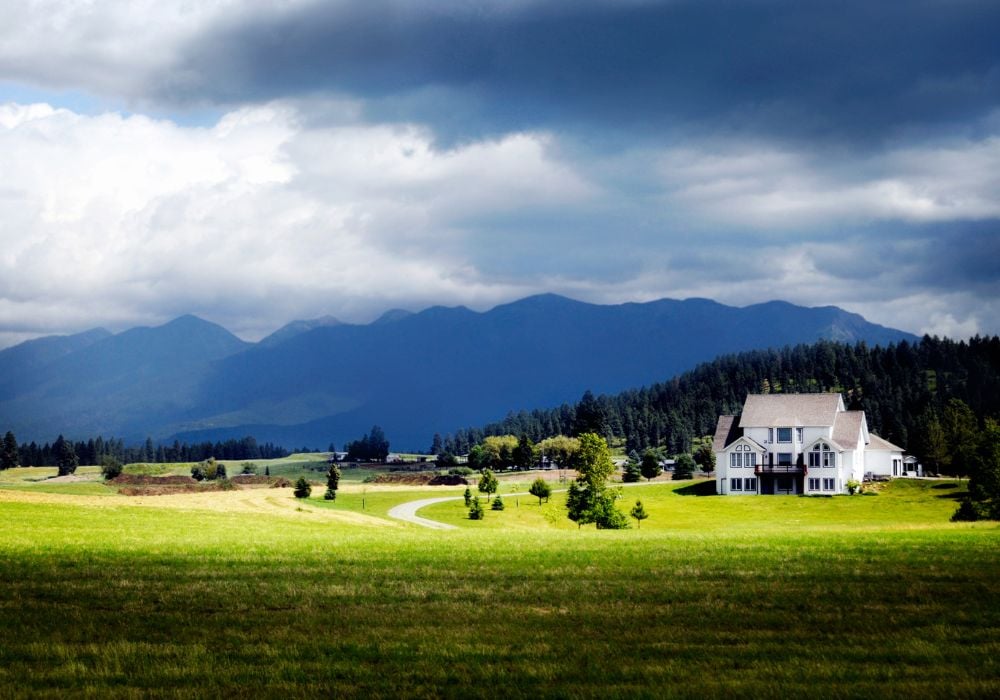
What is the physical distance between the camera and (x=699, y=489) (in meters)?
135

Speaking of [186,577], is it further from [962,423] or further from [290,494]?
[962,423]

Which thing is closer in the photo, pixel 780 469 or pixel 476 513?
pixel 476 513

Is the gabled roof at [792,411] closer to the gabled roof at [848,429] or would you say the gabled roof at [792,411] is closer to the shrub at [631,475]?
the gabled roof at [848,429]

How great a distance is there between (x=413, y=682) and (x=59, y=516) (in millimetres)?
43762

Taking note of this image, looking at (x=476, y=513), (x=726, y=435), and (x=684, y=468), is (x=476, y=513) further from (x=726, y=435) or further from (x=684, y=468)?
(x=684, y=468)

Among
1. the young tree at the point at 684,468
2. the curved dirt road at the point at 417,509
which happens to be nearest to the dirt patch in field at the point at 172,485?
the curved dirt road at the point at 417,509

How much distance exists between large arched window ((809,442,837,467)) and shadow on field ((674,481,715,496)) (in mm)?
14879

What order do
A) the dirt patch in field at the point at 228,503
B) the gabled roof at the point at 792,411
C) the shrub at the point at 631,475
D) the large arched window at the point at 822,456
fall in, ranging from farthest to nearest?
the shrub at the point at 631,475 → the gabled roof at the point at 792,411 → the large arched window at the point at 822,456 → the dirt patch in field at the point at 228,503

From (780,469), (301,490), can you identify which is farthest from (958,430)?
(301,490)

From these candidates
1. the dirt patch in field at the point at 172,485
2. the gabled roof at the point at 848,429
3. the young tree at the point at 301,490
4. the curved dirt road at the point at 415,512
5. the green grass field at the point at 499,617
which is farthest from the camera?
the gabled roof at the point at 848,429

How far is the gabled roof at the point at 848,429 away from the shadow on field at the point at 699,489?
751 inches

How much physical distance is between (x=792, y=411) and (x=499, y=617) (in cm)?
11963

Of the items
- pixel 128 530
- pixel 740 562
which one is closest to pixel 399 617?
pixel 740 562

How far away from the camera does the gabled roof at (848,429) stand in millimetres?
128750
